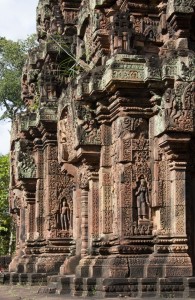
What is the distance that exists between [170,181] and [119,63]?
229 centimetres

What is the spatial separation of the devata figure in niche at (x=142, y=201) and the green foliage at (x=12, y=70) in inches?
1035

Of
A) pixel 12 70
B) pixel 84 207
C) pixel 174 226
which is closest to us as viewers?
pixel 174 226

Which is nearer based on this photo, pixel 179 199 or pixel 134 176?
pixel 179 199

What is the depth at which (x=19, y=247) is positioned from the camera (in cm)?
2523

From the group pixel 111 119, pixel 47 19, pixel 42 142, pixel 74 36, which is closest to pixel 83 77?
pixel 111 119

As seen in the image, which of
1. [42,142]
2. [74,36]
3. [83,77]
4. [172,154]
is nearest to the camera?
[172,154]

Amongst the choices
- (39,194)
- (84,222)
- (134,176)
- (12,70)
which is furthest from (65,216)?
(12,70)

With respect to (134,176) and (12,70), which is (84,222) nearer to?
(134,176)

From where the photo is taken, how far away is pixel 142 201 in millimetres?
13812

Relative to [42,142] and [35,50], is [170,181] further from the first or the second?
[35,50]

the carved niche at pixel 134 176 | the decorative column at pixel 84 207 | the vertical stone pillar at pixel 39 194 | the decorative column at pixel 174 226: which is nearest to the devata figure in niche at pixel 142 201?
the carved niche at pixel 134 176

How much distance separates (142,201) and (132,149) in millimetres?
978

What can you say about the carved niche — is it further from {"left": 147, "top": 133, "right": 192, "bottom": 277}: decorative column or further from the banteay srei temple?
{"left": 147, "top": 133, "right": 192, "bottom": 277}: decorative column

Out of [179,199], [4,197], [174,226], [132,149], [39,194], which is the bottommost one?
[174,226]
